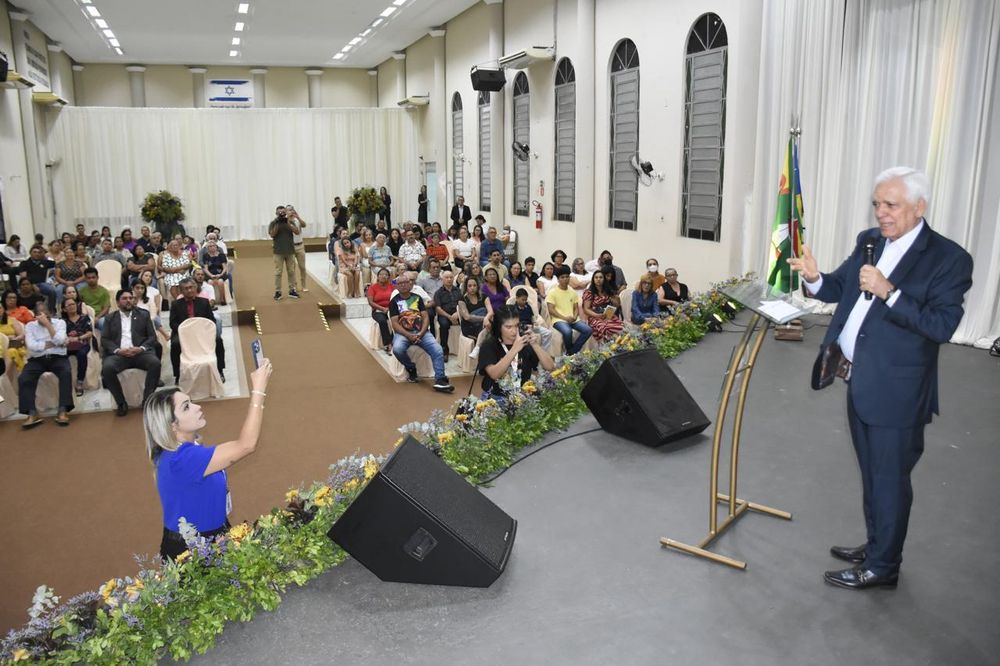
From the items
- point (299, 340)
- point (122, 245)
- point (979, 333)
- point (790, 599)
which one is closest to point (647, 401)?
point (790, 599)

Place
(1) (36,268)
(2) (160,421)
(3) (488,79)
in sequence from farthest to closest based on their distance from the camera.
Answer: (3) (488,79), (1) (36,268), (2) (160,421)

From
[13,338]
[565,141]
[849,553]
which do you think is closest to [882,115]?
[849,553]

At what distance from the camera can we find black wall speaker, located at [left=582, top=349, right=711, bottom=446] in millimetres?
4445

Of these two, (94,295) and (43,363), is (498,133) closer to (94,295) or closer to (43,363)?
(94,295)

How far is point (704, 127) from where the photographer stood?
10.1m

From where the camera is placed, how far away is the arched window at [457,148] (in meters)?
18.6

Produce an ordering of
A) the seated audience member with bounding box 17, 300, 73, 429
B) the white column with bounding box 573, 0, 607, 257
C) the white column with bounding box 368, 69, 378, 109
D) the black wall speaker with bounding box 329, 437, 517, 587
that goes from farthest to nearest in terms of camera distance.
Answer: the white column with bounding box 368, 69, 378, 109, the white column with bounding box 573, 0, 607, 257, the seated audience member with bounding box 17, 300, 73, 429, the black wall speaker with bounding box 329, 437, 517, 587

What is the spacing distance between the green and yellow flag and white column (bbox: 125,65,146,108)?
2395cm

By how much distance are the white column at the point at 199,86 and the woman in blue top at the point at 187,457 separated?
2298 centimetres

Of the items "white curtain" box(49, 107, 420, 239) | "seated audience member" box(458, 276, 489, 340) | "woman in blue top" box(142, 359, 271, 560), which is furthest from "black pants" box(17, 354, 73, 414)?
"white curtain" box(49, 107, 420, 239)

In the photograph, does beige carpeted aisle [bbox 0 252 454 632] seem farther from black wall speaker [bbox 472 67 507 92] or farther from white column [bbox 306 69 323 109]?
white column [bbox 306 69 323 109]

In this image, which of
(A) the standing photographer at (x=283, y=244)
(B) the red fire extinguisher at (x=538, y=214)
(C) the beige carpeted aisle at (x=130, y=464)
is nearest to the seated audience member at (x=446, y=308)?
(C) the beige carpeted aisle at (x=130, y=464)

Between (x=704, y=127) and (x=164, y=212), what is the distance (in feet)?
48.9

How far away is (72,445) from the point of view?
6.85 meters
